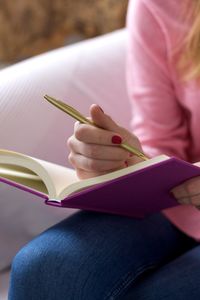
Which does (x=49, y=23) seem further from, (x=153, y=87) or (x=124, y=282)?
(x=124, y=282)

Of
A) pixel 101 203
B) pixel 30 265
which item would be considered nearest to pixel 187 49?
pixel 101 203

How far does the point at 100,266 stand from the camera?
2.28ft

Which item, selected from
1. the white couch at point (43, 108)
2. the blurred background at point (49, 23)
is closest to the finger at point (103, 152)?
the white couch at point (43, 108)

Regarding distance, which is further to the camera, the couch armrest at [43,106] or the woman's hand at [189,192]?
the couch armrest at [43,106]

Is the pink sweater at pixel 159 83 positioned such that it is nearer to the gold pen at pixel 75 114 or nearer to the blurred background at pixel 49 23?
the gold pen at pixel 75 114

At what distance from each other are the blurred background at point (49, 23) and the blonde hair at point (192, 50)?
2.68 ft

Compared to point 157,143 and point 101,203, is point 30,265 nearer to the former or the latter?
point 101,203

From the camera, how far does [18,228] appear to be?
91 cm

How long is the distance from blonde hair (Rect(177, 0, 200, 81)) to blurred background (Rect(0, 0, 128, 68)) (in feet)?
2.68

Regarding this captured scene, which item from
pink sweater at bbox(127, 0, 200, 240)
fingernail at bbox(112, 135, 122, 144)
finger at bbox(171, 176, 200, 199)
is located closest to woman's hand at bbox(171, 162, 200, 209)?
finger at bbox(171, 176, 200, 199)

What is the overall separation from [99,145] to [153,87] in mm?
288

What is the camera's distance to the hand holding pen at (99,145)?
0.66 meters

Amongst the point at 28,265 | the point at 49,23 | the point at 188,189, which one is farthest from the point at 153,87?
the point at 49,23

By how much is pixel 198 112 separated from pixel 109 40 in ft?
1.04
